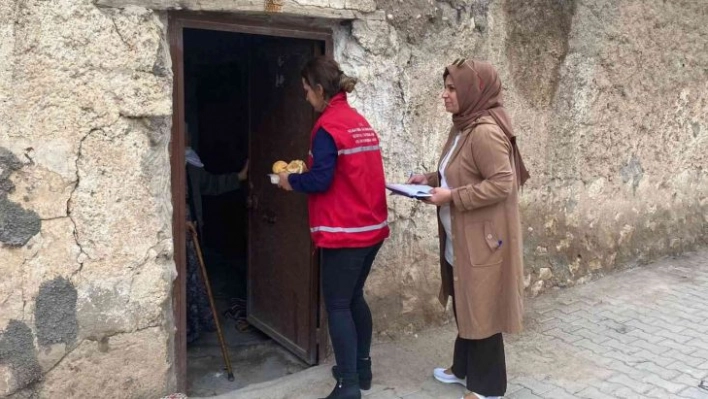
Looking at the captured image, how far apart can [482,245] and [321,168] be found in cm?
84

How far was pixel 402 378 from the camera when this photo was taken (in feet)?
12.8

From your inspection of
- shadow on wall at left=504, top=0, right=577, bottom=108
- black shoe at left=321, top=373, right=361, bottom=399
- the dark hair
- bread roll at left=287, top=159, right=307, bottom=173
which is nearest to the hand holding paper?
bread roll at left=287, top=159, right=307, bottom=173

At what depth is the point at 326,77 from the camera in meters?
3.37

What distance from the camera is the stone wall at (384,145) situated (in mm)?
2969

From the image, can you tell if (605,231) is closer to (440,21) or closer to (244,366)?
(440,21)

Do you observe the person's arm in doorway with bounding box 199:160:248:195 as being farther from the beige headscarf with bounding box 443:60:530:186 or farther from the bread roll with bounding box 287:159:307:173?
the beige headscarf with bounding box 443:60:530:186

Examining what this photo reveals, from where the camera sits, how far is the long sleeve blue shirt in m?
3.27

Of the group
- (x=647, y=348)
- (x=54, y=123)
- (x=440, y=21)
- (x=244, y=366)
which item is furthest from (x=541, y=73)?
(x=54, y=123)

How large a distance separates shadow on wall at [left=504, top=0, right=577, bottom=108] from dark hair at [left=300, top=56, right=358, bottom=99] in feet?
5.76

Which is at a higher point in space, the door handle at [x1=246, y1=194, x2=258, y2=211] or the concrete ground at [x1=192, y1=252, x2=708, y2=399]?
the door handle at [x1=246, y1=194, x2=258, y2=211]

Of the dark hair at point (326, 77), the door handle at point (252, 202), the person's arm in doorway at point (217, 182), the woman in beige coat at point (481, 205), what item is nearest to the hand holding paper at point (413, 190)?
the woman in beige coat at point (481, 205)

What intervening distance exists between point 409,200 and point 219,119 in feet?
8.94

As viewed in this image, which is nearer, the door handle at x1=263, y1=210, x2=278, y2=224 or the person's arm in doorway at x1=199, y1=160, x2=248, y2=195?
the door handle at x1=263, y1=210, x2=278, y2=224

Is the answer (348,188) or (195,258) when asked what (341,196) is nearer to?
(348,188)
